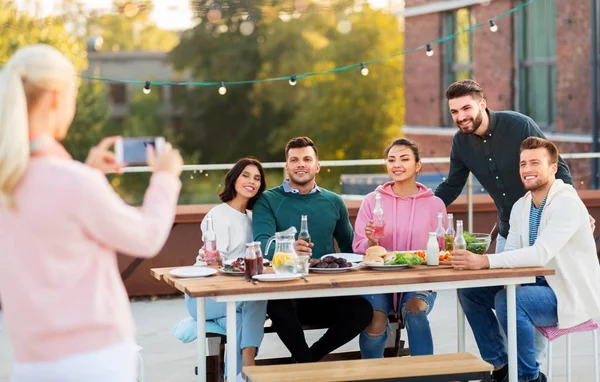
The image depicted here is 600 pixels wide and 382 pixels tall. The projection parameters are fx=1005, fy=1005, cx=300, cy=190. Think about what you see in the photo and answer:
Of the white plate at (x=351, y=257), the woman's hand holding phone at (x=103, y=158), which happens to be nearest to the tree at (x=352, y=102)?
the white plate at (x=351, y=257)

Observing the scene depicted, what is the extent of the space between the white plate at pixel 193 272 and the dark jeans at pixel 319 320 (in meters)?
0.40

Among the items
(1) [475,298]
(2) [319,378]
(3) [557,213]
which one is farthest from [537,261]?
(2) [319,378]

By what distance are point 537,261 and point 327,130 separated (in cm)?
3489

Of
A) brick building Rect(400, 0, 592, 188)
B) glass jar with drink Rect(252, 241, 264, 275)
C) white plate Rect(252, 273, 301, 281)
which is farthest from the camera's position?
brick building Rect(400, 0, 592, 188)

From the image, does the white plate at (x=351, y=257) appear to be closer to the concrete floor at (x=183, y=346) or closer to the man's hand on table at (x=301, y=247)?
the man's hand on table at (x=301, y=247)

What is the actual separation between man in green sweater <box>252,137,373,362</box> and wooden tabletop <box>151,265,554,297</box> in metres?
0.34

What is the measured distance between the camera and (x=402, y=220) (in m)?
4.70

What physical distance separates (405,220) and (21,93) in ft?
9.00

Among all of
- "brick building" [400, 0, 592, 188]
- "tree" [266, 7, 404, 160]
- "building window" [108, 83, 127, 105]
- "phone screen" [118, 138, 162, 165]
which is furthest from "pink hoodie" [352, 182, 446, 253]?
"building window" [108, 83, 127, 105]

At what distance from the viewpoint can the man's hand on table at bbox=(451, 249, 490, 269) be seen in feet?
13.4

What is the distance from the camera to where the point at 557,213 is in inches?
165

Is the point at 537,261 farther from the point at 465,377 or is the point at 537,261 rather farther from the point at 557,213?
the point at 465,377

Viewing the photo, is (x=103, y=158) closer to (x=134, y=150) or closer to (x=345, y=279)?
(x=134, y=150)

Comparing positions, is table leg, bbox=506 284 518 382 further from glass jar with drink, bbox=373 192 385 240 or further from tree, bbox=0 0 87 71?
tree, bbox=0 0 87 71
